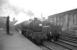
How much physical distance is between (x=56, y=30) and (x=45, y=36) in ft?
6.53

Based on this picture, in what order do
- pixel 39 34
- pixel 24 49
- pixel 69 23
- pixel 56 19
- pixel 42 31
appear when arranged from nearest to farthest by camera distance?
pixel 24 49 → pixel 39 34 → pixel 42 31 → pixel 69 23 → pixel 56 19

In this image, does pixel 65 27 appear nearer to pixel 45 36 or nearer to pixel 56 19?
pixel 56 19

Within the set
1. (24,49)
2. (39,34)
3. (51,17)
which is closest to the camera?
(24,49)

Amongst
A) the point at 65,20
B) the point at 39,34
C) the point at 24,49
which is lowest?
the point at 24,49

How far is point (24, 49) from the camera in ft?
21.1

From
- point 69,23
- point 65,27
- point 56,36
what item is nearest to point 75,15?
point 69,23

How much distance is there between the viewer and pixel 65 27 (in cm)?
1373

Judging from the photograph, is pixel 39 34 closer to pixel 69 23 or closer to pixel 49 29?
pixel 49 29

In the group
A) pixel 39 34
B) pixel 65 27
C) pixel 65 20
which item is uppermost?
pixel 65 20

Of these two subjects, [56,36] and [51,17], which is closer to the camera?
[56,36]

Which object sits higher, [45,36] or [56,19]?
[56,19]

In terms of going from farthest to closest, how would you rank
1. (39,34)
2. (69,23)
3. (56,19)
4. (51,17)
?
(51,17)
(56,19)
(69,23)
(39,34)

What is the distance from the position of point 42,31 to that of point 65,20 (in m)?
4.97

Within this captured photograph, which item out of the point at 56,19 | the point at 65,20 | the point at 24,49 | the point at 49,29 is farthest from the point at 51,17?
the point at 24,49
